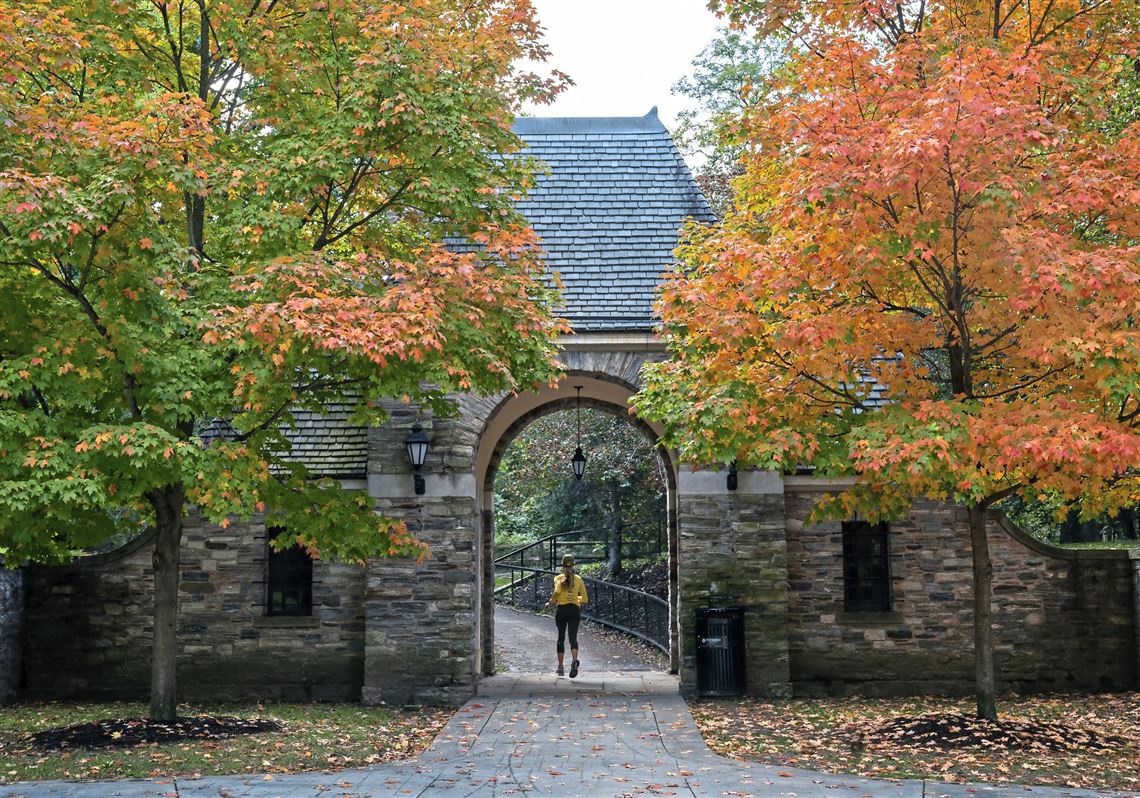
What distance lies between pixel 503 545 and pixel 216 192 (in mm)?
26021

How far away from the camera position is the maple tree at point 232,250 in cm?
906

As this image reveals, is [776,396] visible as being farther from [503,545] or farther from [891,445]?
[503,545]

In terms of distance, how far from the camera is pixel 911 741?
406 inches

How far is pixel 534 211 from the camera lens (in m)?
16.1

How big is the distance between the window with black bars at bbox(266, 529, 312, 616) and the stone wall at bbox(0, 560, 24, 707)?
3.15m

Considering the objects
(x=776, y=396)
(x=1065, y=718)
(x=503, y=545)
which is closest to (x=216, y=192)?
(x=776, y=396)

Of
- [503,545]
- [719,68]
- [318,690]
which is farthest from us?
[503,545]

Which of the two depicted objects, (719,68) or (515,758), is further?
(719,68)

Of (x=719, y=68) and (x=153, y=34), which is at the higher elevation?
(x=719, y=68)

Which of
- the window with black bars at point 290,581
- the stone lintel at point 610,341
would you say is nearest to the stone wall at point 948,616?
the stone lintel at point 610,341

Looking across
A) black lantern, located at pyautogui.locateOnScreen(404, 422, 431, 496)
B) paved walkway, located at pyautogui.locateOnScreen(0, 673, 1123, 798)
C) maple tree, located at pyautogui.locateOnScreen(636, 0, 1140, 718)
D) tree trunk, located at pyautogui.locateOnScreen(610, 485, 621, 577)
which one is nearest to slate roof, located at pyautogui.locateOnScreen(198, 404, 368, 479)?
black lantern, located at pyautogui.locateOnScreen(404, 422, 431, 496)

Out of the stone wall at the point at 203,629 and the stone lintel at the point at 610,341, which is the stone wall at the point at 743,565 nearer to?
the stone lintel at the point at 610,341

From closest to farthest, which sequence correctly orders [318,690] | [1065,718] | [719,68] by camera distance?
1. [1065,718]
2. [318,690]
3. [719,68]

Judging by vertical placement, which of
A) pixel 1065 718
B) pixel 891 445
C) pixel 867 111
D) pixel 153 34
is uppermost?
pixel 153 34
